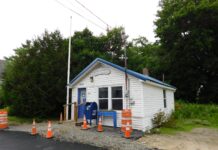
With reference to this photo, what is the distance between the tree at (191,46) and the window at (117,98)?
14.5m

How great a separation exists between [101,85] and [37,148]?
6.08 metres

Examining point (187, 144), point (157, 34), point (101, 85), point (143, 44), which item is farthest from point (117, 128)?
point (143, 44)

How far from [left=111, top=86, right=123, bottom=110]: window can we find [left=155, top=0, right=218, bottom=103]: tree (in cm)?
1454

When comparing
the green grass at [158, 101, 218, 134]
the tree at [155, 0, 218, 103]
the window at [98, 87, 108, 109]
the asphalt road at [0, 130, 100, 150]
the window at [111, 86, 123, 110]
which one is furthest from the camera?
the tree at [155, 0, 218, 103]

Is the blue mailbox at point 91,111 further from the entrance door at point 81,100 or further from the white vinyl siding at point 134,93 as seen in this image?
the entrance door at point 81,100

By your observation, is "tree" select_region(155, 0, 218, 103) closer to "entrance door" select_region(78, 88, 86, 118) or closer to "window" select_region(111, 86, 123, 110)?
"window" select_region(111, 86, 123, 110)

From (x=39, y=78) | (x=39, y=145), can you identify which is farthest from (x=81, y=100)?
(x=39, y=145)

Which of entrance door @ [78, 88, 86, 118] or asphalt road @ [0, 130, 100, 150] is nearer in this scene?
asphalt road @ [0, 130, 100, 150]

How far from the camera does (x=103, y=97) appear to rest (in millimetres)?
12219

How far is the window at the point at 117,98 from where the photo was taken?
11391 mm

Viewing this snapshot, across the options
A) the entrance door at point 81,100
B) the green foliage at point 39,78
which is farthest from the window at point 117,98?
the green foliage at point 39,78

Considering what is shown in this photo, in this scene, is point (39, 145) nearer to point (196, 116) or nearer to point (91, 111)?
point (91, 111)

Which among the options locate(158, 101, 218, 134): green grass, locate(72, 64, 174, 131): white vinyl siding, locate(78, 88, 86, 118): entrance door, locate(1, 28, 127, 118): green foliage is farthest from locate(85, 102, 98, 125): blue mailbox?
locate(158, 101, 218, 134): green grass

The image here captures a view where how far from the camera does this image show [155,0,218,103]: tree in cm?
2194
